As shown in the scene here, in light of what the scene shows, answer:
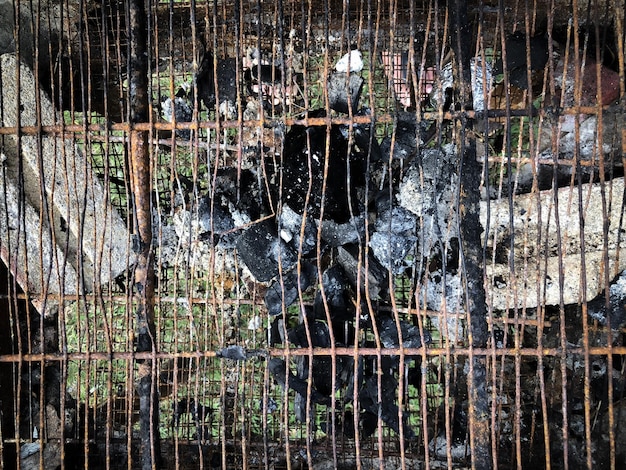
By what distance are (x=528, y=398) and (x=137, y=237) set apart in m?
2.45

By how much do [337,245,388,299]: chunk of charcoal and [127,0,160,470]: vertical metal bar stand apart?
1.02 m

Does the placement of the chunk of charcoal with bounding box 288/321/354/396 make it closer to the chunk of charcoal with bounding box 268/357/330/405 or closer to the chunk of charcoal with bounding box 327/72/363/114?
the chunk of charcoal with bounding box 268/357/330/405

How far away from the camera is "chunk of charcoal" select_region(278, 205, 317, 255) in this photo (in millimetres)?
2781

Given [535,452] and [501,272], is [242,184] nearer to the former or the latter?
[501,272]

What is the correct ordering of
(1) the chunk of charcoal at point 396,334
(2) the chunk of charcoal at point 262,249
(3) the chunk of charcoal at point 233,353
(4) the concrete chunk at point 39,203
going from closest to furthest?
(3) the chunk of charcoal at point 233,353 < (1) the chunk of charcoal at point 396,334 < (2) the chunk of charcoal at point 262,249 < (4) the concrete chunk at point 39,203

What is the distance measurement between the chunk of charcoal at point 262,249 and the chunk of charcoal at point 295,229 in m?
0.05

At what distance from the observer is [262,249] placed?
9.06ft

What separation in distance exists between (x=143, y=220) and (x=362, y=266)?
1.12 m

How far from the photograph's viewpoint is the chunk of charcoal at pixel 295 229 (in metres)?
2.78

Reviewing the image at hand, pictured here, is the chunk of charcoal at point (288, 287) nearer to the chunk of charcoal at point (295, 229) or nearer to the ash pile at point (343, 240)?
the ash pile at point (343, 240)

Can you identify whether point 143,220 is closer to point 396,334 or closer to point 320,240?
point 320,240

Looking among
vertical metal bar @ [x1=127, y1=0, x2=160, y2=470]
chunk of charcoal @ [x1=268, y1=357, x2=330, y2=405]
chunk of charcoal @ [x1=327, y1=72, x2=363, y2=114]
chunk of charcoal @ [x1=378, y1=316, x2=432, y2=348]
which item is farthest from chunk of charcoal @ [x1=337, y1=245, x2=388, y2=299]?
vertical metal bar @ [x1=127, y1=0, x2=160, y2=470]

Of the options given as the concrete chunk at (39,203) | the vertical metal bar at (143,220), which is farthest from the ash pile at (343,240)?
the concrete chunk at (39,203)

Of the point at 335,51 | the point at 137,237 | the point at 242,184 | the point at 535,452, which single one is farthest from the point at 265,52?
the point at 535,452
